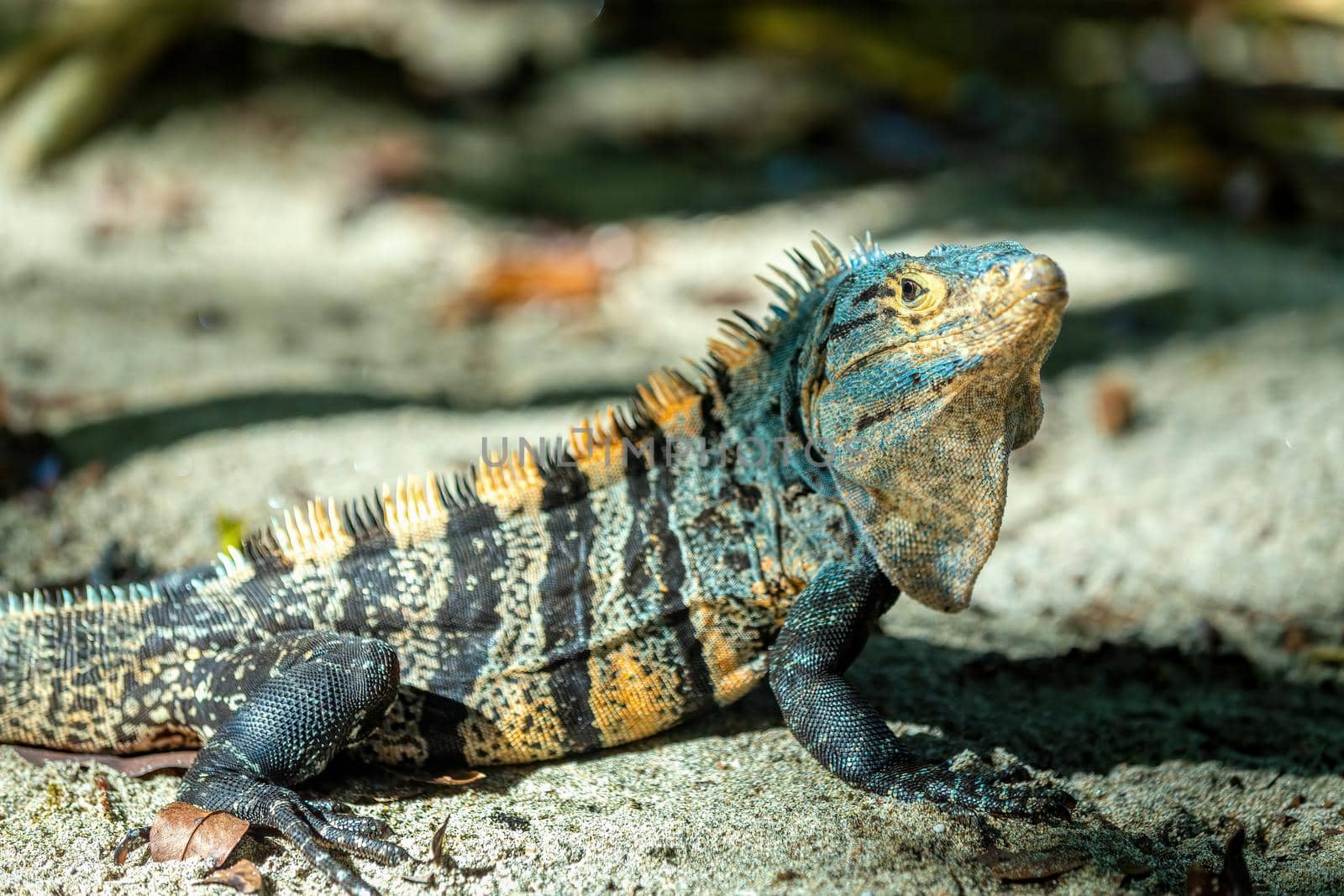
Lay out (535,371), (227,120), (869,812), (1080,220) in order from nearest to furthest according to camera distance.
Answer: (869,812) < (535,371) < (1080,220) < (227,120)

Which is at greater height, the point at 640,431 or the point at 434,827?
the point at 640,431

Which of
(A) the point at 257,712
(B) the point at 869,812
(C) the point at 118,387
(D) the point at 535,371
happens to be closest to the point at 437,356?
(D) the point at 535,371

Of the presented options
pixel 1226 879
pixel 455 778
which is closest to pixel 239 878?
pixel 455 778

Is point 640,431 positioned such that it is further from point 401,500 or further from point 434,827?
point 434,827

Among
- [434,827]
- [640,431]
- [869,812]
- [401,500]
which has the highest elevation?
[640,431]

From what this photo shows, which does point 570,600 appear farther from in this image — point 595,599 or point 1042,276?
point 1042,276

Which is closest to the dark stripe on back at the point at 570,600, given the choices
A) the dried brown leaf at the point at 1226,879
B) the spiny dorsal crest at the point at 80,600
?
the spiny dorsal crest at the point at 80,600

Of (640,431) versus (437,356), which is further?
(437,356)
